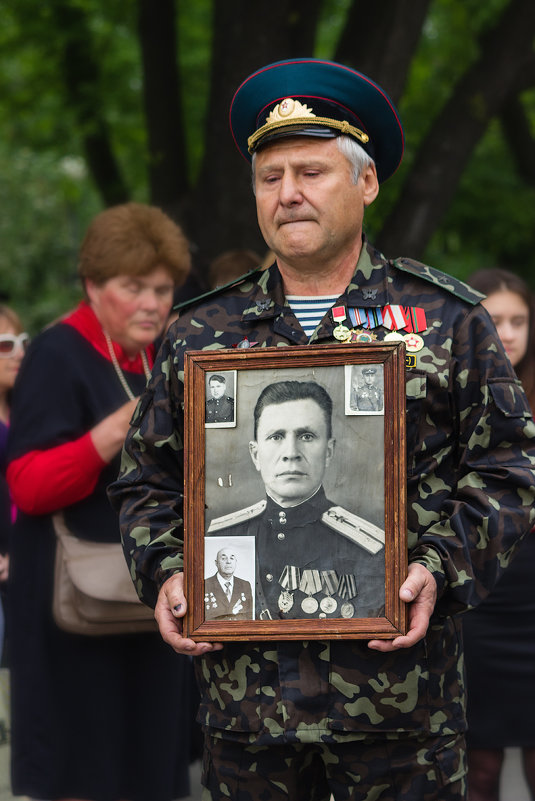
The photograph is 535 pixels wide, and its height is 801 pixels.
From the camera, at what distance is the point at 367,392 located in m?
2.67

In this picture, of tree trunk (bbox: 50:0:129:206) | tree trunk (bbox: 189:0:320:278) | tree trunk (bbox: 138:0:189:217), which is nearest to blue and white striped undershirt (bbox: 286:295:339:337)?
tree trunk (bbox: 189:0:320:278)

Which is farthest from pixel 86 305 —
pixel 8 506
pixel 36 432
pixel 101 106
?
pixel 101 106

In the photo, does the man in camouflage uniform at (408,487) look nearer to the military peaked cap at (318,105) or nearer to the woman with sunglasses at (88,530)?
the military peaked cap at (318,105)

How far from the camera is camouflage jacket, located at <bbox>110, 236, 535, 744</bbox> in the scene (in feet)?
8.95

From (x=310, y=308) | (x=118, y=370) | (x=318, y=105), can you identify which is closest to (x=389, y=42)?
(x=118, y=370)

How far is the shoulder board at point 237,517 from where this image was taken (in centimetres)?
270

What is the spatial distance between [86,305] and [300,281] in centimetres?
167

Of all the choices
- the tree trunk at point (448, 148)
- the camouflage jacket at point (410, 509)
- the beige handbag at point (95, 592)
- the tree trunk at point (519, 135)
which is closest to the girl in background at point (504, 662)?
the beige handbag at point (95, 592)

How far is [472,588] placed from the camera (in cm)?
269

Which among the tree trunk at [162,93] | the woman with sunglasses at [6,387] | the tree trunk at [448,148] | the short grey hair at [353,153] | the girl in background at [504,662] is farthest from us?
the tree trunk at [162,93]

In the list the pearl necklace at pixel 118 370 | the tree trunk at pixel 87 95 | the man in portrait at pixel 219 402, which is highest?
the tree trunk at pixel 87 95

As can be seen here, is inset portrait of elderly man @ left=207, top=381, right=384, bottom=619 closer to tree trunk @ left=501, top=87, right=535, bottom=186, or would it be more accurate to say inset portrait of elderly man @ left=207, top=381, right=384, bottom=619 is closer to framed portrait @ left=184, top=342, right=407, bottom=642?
framed portrait @ left=184, top=342, right=407, bottom=642

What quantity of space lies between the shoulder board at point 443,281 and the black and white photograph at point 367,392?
0.36 meters

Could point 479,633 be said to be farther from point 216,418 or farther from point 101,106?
point 101,106
